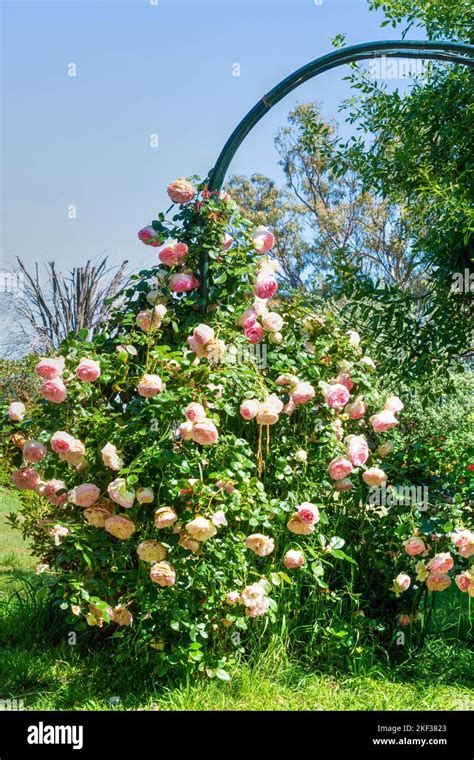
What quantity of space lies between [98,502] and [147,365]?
0.60 metres

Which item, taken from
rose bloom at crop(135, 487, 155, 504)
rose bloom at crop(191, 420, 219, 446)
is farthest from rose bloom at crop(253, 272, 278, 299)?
rose bloom at crop(135, 487, 155, 504)

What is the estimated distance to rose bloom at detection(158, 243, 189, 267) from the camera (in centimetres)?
348

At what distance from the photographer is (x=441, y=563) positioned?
3475 millimetres

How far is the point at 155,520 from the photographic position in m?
2.99

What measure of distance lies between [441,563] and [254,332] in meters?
1.34

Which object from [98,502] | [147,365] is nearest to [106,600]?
[98,502]

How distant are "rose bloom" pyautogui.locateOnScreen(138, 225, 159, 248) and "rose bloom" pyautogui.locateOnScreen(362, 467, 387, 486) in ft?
4.73

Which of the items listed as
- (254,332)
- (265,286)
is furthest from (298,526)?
(265,286)

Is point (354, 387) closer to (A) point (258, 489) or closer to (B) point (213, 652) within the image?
(A) point (258, 489)

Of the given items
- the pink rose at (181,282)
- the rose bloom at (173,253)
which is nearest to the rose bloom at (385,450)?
the pink rose at (181,282)

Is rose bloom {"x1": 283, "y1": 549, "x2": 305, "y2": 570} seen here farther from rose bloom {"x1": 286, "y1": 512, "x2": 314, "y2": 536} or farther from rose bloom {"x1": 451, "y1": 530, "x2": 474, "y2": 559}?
rose bloom {"x1": 451, "y1": 530, "x2": 474, "y2": 559}

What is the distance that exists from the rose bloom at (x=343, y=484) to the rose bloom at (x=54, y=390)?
132 centimetres

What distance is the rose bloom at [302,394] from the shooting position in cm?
339

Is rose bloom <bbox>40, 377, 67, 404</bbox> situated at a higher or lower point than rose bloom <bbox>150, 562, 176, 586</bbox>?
higher
